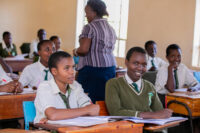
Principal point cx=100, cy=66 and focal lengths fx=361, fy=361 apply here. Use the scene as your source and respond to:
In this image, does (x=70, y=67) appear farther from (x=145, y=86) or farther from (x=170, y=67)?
(x=170, y=67)

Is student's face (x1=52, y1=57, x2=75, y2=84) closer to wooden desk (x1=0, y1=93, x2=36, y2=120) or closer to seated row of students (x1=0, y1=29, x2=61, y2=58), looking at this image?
wooden desk (x1=0, y1=93, x2=36, y2=120)

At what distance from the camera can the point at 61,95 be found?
8.30ft

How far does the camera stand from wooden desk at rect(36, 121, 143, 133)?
1.85 meters

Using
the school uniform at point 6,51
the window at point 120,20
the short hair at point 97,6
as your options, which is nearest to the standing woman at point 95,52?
the short hair at point 97,6

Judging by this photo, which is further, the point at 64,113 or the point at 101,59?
the point at 101,59

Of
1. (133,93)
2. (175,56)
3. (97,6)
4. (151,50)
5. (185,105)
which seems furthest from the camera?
(151,50)

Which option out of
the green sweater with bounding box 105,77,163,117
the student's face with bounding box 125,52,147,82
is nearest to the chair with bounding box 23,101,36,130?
the green sweater with bounding box 105,77,163,117

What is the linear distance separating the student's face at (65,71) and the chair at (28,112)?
267 millimetres

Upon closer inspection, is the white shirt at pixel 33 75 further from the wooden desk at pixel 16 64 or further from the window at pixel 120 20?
the window at pixel 120 20

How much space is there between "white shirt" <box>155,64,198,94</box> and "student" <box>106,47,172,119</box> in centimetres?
123

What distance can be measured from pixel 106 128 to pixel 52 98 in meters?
0.61

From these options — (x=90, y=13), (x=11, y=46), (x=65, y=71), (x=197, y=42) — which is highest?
(x=90, y=13)

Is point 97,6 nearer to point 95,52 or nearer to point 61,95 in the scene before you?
point 95,52

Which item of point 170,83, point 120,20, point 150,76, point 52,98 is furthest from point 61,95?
point 120,20
